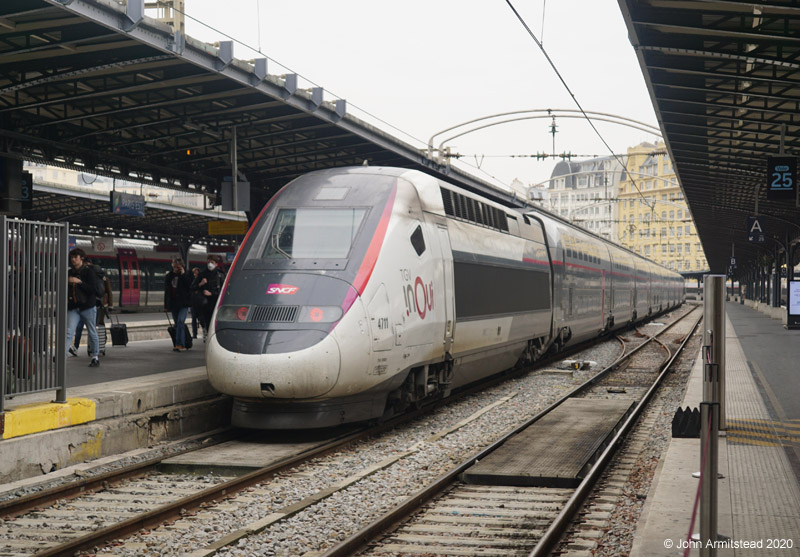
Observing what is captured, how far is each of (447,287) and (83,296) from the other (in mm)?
5422

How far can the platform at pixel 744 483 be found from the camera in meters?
5.36

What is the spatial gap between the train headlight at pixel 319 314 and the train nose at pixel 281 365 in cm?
15

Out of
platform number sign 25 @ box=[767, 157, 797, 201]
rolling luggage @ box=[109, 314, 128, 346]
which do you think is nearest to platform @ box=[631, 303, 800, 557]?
platform number sign 25 @ box=[767, 157, 797, 201]

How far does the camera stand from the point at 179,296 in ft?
50.2

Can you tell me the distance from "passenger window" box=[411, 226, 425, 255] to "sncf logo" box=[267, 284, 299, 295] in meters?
1.83

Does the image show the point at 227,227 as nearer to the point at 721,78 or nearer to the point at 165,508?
the point at 721,78

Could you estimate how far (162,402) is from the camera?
33.2 ft

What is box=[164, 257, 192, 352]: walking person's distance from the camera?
1522cm

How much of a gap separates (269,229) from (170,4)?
12.0 ft

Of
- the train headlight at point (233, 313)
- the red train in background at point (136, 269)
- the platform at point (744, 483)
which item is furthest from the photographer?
the red train in background at point (136, 269)

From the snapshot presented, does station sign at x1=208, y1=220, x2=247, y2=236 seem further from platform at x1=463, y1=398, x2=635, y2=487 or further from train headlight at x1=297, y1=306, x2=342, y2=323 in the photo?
train headlight at x1=297, y1=306, x2=342, y2=323

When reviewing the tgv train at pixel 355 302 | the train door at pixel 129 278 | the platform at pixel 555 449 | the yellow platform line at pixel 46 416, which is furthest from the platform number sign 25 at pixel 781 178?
the train door at pixel 129 278

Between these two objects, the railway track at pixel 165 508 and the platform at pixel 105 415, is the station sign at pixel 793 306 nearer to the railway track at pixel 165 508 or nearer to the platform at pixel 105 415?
the platform at pixel 105 415

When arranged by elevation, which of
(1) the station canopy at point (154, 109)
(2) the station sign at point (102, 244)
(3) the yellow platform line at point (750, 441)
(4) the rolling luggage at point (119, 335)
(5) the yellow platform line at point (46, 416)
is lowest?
(3) the yellow platform line at point (750, 441)
